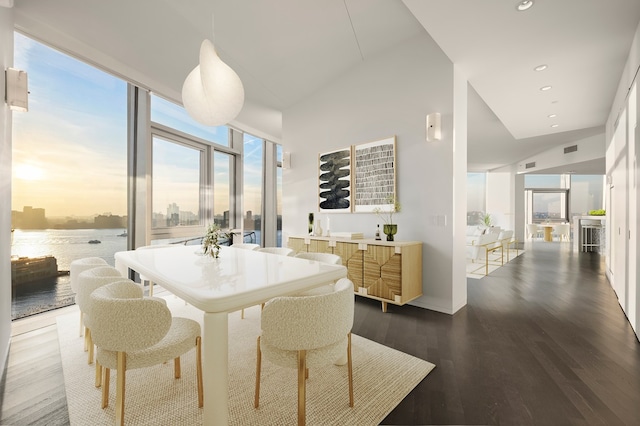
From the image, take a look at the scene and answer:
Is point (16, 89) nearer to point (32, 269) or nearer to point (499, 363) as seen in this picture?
point (32, 269)

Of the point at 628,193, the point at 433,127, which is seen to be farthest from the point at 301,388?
the point at 628,193

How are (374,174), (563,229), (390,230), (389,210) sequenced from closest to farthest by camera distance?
1. (390,230)
2. (389,210)
3. (374,174)
4. (563,229)

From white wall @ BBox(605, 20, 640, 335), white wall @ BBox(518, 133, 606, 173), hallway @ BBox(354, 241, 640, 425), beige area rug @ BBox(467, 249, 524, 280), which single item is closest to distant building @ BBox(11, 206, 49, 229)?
hallway @ BBox(354, 241, 640, 425)

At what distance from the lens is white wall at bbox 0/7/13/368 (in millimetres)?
2201

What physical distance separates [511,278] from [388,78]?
167 inches

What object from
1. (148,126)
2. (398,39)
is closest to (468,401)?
(398,39)

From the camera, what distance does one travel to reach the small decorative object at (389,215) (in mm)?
3607

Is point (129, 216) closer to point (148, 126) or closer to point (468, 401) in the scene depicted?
point (148, 126)

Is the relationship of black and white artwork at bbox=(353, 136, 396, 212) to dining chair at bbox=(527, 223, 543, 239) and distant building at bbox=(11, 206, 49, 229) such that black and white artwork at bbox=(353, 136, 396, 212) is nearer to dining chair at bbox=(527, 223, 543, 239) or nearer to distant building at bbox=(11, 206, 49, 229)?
distant building at bbox=(11, 206, 49, 229)

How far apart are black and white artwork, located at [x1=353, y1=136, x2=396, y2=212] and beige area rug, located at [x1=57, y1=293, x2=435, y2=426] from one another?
2.12 m

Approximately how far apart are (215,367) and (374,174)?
3313 mm

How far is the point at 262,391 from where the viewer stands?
5.97 feet

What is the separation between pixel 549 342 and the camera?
255 cm

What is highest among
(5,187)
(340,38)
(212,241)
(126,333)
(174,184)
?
(340,38)
